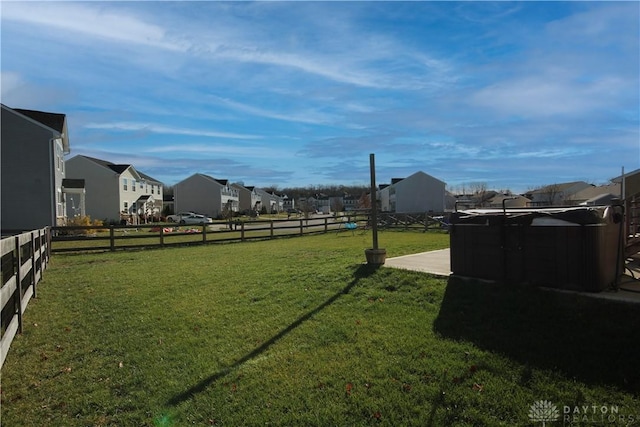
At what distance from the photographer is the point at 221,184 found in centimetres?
6353

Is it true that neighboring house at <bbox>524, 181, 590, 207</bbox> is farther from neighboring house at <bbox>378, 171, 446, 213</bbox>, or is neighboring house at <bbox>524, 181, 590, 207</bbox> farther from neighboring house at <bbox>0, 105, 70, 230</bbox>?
neighboring house at <bbox>0, 105, 70, 230</bbox>

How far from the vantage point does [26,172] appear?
941 inches

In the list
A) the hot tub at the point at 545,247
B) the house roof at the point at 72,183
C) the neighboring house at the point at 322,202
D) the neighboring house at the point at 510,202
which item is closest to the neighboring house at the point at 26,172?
the house roof at the point at 72,183

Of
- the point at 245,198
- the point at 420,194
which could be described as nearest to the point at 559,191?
the point at 420,194

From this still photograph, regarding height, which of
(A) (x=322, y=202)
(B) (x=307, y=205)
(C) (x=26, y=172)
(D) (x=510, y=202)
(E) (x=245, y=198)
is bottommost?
(D) (x=510, y=202)

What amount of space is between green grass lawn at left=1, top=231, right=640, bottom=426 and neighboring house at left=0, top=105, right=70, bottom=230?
21.0m

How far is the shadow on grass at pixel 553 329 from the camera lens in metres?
3.59

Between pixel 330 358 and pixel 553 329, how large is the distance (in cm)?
243

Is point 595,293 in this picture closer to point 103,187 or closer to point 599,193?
point 103,187

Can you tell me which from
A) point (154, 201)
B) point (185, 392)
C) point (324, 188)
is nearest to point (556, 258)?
point (185, 392)

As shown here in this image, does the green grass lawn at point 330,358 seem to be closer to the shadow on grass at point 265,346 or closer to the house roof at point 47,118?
the shadow on grass at point 265,346

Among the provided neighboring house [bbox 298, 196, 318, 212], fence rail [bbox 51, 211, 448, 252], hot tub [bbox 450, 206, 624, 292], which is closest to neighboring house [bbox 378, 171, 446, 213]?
neighboring house [bbox 298, 196, 318, 212]

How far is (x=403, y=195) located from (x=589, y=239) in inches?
2381

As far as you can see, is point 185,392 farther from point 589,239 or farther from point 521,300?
point 589,239
